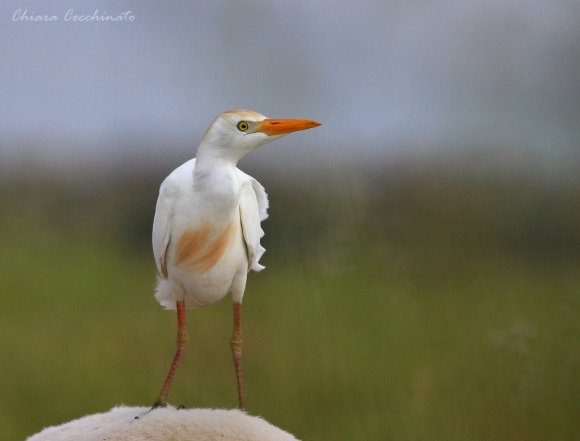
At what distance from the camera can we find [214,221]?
3.14 feet

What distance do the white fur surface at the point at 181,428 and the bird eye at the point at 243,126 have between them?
38 cm

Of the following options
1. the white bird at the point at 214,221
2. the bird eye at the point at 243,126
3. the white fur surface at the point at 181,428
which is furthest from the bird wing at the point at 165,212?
the white fur surface at the point at 181,428

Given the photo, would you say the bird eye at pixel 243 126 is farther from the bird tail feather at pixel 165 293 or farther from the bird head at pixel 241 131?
the bird tail feather at pixel 165 293

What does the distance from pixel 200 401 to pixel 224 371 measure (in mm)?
98

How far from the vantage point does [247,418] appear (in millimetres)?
943

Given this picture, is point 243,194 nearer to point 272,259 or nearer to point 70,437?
point 70,437

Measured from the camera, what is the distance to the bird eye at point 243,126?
0.94m

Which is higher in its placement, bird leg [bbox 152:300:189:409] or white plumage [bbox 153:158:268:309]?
white plumage [bbox 153:158:268:309]

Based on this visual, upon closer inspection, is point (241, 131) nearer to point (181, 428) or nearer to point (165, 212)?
point (165, 212)

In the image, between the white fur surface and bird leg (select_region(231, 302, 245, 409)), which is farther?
bird leg (select_region(231, 302, 245, 409))

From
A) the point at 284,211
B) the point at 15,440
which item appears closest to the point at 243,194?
the point at 284,211

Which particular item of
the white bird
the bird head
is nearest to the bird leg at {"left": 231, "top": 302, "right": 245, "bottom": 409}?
the white bird

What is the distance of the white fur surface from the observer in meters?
0.89

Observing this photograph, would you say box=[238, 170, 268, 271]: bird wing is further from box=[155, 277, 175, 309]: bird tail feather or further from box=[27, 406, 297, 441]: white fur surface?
box=[27, 406, 297, 441]: white fur surface
